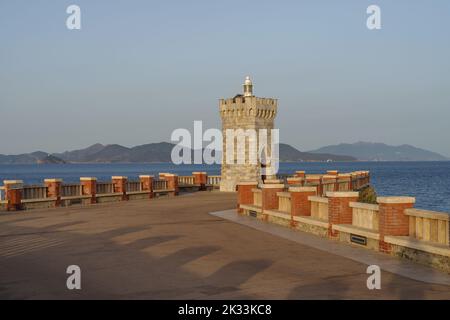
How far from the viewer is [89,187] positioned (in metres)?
35.4

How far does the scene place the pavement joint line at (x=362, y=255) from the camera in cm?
1257

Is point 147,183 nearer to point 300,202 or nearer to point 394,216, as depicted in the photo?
point 300,202

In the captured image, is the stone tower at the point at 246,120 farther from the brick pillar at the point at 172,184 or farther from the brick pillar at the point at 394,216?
the brick pillar at the point at 394,216

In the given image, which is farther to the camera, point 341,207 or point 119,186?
point 119,186

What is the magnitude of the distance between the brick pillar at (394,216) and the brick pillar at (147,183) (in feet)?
87.8

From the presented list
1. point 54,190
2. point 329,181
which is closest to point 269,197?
point 54,190

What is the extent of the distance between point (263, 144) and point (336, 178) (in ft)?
21.8

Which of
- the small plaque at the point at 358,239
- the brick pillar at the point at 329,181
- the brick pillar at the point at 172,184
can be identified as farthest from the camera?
the brick pillar at the point at 172,184

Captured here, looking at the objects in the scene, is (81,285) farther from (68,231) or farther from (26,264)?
(68,231)

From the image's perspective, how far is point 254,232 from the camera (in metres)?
20.5

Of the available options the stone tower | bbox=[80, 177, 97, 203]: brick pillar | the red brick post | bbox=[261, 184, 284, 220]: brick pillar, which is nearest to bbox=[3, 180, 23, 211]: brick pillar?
bbox=[80, 177, 97, 203]: brick pillar

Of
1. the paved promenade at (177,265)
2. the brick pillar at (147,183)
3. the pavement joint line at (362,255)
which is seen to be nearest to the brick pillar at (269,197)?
the pavement joint line at (362,255)

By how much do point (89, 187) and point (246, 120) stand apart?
14066mm

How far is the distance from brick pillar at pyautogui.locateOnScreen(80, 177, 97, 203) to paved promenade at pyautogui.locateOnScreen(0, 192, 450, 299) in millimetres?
12159
